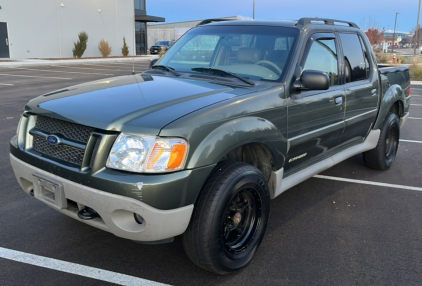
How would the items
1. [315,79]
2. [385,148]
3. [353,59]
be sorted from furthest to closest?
[385,148], [353,59], [315,79]

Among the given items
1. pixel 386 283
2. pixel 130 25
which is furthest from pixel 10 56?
pixel 386 283

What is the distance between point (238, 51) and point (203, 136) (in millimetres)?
1578

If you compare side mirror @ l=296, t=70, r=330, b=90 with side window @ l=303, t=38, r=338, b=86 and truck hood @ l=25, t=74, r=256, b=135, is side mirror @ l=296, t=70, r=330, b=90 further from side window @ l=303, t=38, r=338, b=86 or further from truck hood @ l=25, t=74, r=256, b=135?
truck hood @ l=25, t=74, r=256, b=135

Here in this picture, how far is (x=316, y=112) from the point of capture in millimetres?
3781

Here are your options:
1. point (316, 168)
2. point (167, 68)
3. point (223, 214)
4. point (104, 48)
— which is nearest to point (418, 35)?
point (104, 48)

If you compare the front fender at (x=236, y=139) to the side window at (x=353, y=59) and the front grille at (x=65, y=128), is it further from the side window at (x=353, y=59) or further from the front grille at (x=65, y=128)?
the side window at (x=353, y=59)

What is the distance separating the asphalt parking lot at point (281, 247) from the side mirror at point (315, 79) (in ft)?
4.50

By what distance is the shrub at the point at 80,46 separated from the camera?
30.9 metres

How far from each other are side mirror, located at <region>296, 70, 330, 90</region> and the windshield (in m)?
0.24

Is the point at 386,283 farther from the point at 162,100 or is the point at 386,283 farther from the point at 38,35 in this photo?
the point at 38,35

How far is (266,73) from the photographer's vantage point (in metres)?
3.63

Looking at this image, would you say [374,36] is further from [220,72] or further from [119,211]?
[119,211]

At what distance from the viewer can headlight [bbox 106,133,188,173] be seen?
8.25ft

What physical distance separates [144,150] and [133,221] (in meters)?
0.49
